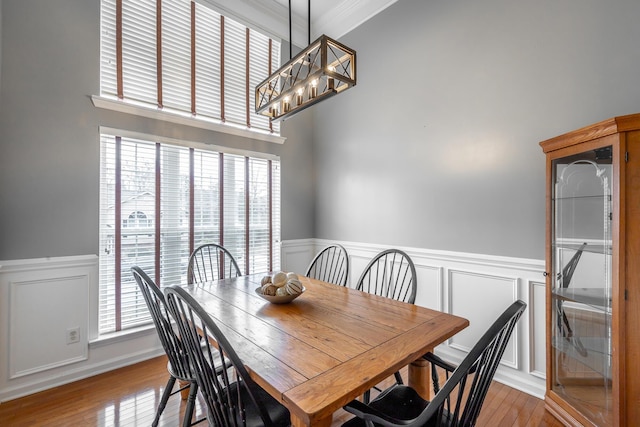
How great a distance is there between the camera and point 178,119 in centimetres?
277

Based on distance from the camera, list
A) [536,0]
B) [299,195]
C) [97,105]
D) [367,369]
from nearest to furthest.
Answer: [367,369], [536,0], [97,105], [299,195]

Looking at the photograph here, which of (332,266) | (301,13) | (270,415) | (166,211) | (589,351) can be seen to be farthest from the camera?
(301,13)

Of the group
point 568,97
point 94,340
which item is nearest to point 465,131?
point 568,97

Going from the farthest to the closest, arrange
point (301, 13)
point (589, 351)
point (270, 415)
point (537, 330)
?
point (301, 13) < point (537, 330) < point (589, 351) < point (270, 415)

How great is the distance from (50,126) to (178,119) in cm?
91

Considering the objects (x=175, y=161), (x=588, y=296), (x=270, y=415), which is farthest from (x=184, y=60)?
(x=588, y=296)

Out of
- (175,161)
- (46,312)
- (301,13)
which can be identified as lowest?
(46,312)

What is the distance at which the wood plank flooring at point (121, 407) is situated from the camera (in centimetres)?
182

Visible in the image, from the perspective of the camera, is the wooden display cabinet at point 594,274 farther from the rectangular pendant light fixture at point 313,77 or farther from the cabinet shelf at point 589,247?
the rectangular pendant light fixture at point 313,77

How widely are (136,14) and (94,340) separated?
2736 mm

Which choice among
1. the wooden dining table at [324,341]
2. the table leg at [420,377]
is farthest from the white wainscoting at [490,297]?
the table leg at [420,377]

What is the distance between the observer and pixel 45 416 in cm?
187

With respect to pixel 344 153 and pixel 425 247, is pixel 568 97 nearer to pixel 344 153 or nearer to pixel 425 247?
pixel 425 247

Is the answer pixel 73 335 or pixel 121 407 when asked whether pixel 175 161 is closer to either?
pixel 73 335
